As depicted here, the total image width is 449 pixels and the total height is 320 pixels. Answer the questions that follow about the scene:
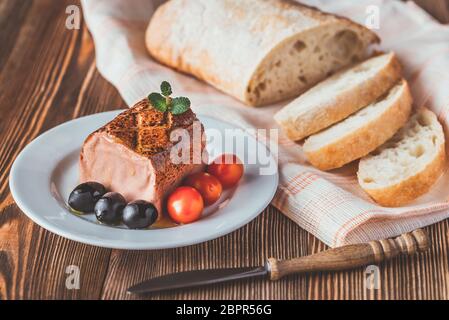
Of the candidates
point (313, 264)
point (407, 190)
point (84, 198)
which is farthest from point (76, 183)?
point (407, 190)

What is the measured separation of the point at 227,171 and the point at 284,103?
1064 mm

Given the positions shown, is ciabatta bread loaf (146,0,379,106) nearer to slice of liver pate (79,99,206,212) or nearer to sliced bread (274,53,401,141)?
sliced bread (274,53,401,141)

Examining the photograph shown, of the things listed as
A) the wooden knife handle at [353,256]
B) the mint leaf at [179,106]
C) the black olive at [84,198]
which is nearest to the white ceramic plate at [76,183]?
the black olive at [84,198]

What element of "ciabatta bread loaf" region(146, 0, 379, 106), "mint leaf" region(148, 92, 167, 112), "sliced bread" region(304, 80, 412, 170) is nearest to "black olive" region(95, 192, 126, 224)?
"mint leaf" region(148, 92, 167, 112)

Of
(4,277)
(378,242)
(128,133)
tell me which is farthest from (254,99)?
(4,277)

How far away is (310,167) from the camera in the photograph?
11.7 feet

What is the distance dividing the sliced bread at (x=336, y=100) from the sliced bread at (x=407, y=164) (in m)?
0.26

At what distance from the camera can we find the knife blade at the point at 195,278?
2.68 meters

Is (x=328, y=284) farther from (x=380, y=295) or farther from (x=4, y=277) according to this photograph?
(x=4, y=277)

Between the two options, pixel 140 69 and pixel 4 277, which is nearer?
pixel 4 277

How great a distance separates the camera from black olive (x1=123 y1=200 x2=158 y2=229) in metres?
2.90

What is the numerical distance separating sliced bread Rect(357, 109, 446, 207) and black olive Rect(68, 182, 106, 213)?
1.24 m

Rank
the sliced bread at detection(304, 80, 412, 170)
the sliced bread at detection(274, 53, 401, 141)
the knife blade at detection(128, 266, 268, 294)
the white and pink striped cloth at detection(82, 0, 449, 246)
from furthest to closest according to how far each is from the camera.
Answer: the sliced bread at detection(274, 53, 401, 141) < the sliced bread at detection(304, 80, 412, 170) < the white and pink striped cloth at detection(82, 0, 449, 246) < the knife blade at detection(128, 266, 268, 294)

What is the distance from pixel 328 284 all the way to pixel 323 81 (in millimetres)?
1678
